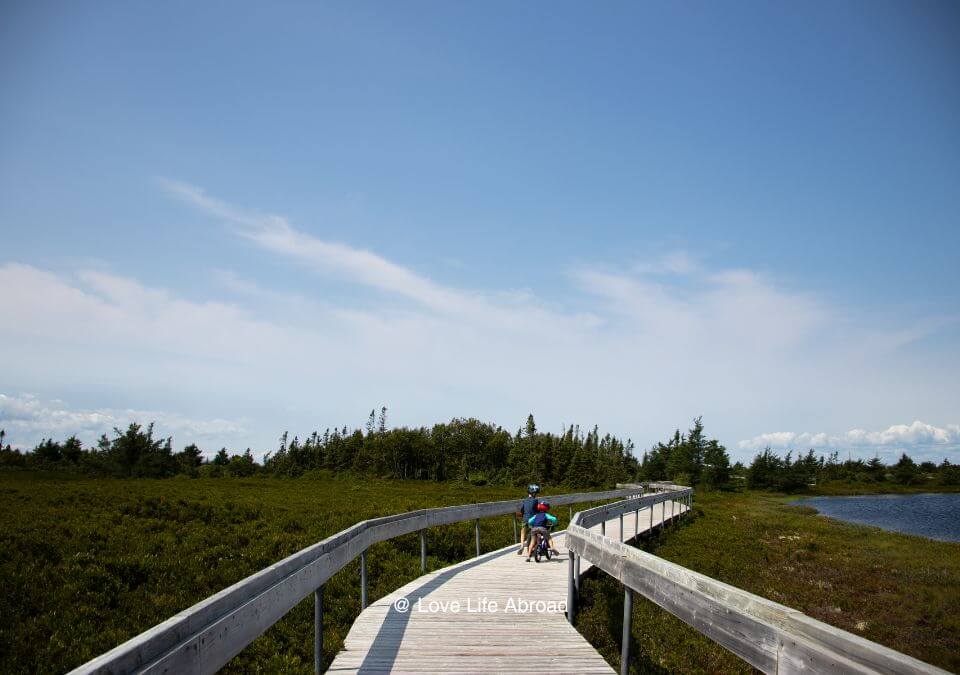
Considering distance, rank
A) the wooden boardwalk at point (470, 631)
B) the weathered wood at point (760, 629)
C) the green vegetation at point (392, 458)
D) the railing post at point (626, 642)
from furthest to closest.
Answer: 1. the green vegetation at point (392, 458)
2. the wooden boardwalk at point (470, 631)
3. the railing post at point (626, 642)
4. the weathered wood at point (760, 629)

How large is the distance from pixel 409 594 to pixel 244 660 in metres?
2.63

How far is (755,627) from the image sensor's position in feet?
12.2

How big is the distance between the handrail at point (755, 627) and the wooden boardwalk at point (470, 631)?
3.50 feet

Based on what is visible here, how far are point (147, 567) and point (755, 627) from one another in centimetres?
1144

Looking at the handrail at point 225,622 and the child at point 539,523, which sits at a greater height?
Result: the handrail at point 225,622

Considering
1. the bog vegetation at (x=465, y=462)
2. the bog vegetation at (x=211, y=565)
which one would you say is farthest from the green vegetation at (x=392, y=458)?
the bog vegetation at (x=211, y=565)

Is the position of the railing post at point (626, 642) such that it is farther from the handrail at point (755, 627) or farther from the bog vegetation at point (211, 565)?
the bog vegetation at point (211, 565)

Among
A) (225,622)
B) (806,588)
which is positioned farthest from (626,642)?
(806,588)

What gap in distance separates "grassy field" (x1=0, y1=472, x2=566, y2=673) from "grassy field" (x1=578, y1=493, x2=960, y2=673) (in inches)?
162

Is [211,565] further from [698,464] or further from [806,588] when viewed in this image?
[698,464]

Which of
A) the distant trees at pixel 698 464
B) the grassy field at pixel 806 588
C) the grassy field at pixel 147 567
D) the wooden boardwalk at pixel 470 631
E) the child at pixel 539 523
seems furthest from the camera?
the distant trees at pixel 698 464

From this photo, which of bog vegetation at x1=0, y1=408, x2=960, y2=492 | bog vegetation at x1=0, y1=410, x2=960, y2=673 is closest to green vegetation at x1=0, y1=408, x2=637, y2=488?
bog vegetation at x1=0, y1=408, x2=960, y2=492

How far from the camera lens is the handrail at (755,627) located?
279 centimetres

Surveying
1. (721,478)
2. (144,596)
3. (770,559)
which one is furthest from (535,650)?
(721,478)
